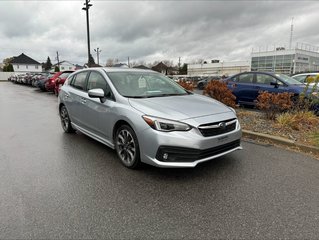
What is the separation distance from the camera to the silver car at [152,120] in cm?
325

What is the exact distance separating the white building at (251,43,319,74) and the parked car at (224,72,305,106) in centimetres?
6277

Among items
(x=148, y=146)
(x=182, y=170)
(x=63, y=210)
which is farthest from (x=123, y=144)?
(x=63, y=210)

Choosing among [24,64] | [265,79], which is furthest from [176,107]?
[24,64]

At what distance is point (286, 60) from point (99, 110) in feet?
245

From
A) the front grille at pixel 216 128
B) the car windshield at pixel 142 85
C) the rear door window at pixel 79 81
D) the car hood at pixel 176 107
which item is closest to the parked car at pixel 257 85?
the car windshield at pixel 142 85

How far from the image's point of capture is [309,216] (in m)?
2.66

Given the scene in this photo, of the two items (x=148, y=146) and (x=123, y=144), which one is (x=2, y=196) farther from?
(x=148, y=146)

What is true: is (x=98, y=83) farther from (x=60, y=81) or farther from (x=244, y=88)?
(x=60, y=81)

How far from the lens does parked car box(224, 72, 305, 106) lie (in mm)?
8336

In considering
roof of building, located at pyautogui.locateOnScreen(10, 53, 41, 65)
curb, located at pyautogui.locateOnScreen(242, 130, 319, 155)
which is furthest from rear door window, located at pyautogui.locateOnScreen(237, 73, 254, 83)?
roof of building, located at pyautogui.locateOnScreen(10, 53, 41, 65)

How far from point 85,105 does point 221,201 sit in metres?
3.19

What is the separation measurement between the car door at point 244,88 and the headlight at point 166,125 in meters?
6.64

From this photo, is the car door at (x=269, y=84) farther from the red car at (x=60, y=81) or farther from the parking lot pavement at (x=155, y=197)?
the red car at (x=60, y=81)

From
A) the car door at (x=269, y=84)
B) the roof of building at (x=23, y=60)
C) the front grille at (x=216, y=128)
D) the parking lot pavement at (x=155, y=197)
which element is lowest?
the parking lot pavement at (x=155, y=197)
